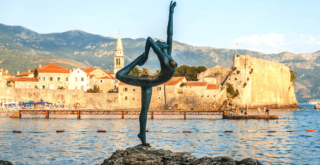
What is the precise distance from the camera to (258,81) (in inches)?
3482

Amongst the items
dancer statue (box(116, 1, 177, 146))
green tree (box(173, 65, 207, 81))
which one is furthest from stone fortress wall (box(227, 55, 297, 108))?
dancer statue (box(116, 1, 177, 146))

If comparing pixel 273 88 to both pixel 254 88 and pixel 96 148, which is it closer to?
pixel 254 88

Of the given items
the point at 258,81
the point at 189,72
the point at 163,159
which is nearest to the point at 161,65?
the point at 163,159

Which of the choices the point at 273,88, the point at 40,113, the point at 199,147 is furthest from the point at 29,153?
the point at 273,88

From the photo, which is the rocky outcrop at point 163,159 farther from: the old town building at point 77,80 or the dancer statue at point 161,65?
the old town building at point 77,80

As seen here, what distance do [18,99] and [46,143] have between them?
159 feet

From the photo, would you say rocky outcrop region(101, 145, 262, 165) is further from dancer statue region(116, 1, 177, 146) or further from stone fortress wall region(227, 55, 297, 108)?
stone fortress wall region(227, 55, 297, 108)

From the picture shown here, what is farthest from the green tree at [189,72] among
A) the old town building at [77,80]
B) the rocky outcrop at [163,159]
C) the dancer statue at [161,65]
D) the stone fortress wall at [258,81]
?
the rocky outcrop at [163,159]

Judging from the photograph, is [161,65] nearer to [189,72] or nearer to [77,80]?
[77,80]

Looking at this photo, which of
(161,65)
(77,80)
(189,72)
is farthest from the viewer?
(189,72)

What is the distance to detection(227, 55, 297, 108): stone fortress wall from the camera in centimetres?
8343

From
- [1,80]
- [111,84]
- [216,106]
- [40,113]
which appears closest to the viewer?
[40,113]

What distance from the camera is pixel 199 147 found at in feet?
70.9

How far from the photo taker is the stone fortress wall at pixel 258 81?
274 ft
